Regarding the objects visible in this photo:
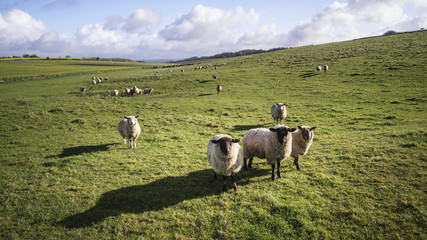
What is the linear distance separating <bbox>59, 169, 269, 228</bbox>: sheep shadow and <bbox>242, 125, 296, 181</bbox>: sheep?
1.07 m

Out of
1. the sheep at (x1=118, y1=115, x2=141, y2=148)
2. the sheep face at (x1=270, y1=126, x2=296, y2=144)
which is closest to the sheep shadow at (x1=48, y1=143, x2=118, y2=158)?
the sheep at (x1=118, y1=115, x2=141, y2=148)

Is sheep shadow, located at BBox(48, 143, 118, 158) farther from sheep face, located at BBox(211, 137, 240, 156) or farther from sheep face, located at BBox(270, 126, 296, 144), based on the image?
sheep face, located at BBox(270, 126, 296, 144)

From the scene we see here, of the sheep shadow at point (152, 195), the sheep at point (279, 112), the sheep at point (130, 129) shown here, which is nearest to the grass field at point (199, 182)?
the sheep shadow at point (152, 195)

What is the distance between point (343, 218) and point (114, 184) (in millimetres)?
9124

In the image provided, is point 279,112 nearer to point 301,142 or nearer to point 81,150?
point 301,142

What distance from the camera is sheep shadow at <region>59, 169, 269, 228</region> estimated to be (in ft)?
21.7

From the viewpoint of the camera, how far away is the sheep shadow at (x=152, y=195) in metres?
6.63

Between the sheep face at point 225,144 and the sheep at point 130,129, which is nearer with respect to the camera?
the sheep face at point 225,144

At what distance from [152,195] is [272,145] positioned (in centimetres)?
558

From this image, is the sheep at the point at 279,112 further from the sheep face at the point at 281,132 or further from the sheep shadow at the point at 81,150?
the sheep shadow at the point at 81,150

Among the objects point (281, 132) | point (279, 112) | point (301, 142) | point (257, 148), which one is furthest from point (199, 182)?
point (279, 112)

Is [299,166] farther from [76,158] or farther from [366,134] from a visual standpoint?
[76,158]

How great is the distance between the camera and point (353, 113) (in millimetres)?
18359

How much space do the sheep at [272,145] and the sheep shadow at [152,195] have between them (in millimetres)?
1074
